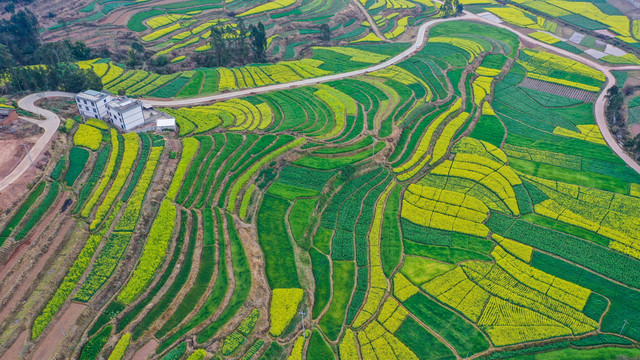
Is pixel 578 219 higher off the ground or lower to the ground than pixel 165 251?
lower

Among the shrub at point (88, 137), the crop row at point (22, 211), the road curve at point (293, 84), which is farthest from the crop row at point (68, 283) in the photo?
the road curve at point (293, 84)

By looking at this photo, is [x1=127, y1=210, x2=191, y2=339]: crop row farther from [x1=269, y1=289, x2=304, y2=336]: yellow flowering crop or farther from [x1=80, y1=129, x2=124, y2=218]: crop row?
[x1=80, y1=129, x2=124, y2=218]: crop row

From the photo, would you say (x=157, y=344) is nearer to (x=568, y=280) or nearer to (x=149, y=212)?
(x=149, y=212)

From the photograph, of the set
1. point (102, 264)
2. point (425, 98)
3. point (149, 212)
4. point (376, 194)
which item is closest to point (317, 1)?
point (425, 98)

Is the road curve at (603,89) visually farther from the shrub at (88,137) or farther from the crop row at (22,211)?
the crop row at (22,211)

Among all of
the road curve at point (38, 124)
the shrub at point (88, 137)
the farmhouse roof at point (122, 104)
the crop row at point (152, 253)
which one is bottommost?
the crop row at point (152, 253)

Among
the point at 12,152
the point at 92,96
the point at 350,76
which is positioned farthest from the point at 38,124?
the point at 350,76
